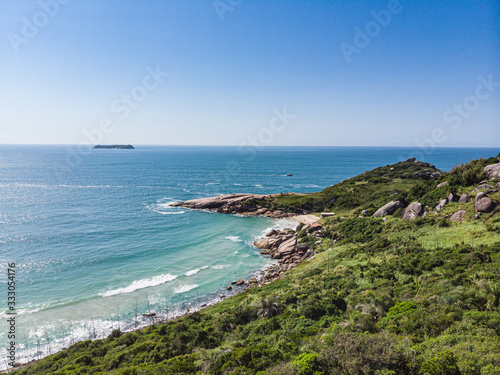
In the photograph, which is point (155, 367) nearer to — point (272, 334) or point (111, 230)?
point (272, 334)

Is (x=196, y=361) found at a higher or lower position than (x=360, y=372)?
lower

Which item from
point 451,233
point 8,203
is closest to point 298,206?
point 451,233

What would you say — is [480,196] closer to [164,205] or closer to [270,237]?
[270,237]

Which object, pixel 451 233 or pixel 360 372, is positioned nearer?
pixel 360 372

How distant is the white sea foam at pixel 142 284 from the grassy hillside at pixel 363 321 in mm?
13298

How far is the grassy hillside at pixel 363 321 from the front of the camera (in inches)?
479

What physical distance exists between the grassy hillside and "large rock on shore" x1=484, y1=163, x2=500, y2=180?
121 centimetres

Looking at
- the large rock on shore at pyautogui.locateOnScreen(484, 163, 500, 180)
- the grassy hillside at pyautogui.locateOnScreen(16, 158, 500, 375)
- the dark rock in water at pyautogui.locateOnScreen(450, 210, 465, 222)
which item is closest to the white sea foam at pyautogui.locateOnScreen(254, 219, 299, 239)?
the grassy hillside at pyautogui.locateOnScreen(16, 158, 500, 375)

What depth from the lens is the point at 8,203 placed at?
83125 mm

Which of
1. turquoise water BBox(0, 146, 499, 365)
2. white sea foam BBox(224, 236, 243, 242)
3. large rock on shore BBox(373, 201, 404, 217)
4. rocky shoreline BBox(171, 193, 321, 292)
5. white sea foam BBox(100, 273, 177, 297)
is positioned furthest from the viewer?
white sea foam BBox(224, 236, 243, 242)

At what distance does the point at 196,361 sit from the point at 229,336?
7425mm

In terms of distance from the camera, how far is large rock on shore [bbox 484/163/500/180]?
4381 cm

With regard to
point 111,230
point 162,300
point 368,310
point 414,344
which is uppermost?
point 414,344

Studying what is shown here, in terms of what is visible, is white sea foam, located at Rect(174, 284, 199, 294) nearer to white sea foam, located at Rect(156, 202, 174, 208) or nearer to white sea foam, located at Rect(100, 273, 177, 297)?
white sea foam, located at Rect(100, 273, 177, 297)
